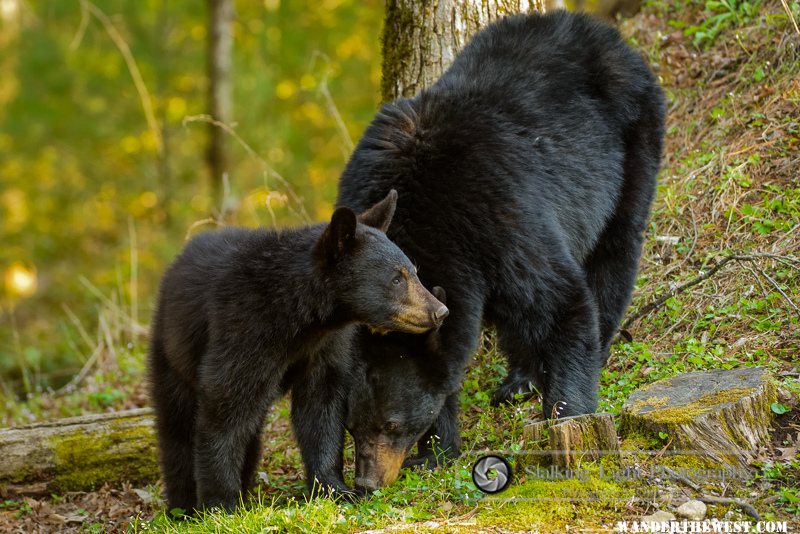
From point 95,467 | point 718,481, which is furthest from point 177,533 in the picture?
point 718,481

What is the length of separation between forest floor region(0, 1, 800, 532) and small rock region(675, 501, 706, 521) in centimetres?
5

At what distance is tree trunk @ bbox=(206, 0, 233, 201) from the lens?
13.6 meters

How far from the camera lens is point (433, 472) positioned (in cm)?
441

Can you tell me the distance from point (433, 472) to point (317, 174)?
36.2 feet

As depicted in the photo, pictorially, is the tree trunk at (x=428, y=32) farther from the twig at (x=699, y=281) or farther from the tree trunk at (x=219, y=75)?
the tree trunk at (x=219, y=75)

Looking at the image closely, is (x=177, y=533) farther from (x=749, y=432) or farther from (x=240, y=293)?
(x=749, y=432)

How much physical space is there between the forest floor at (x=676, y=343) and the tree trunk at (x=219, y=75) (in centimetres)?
653

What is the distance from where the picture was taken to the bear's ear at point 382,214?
162 inches

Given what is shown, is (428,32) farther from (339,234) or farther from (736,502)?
(736,502)

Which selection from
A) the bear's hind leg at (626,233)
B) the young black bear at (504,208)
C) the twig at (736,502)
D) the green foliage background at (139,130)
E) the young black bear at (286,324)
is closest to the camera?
the twig at (736,502)

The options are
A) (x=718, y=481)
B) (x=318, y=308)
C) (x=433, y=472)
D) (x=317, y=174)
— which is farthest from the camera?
(x=317, y=174)
